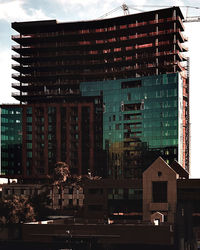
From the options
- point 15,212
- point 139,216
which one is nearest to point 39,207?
point 15,212

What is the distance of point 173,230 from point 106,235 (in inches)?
569

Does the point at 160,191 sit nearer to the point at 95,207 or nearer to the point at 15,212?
the point at 95,207

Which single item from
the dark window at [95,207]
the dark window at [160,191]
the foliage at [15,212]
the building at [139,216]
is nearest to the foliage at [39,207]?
the foliage at [15,212]

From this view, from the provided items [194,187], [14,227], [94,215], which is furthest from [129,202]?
[14,227]

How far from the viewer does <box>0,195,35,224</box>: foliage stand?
123750 millimetres

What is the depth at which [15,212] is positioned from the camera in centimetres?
12481

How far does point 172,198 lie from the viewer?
12150 cm

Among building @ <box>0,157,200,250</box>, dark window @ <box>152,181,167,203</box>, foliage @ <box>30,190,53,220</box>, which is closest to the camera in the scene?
building @ <box>0,157,200,250</box>

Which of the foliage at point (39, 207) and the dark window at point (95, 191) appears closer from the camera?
the foliage at point (39, 207)

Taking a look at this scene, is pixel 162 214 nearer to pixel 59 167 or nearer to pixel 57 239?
pixel 57 239

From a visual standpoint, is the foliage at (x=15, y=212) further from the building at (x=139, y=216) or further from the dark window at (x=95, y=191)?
the dark window at (x=95, y=191)

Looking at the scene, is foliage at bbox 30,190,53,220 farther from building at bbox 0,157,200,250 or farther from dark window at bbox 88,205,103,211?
dark window at bbox 88,205,103,211

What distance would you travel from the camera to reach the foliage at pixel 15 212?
124 metres

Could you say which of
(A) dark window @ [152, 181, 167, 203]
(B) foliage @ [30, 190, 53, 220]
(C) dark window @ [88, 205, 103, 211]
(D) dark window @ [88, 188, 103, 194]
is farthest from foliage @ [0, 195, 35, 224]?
(A) dark window @ [152, 181, 167, 203]
